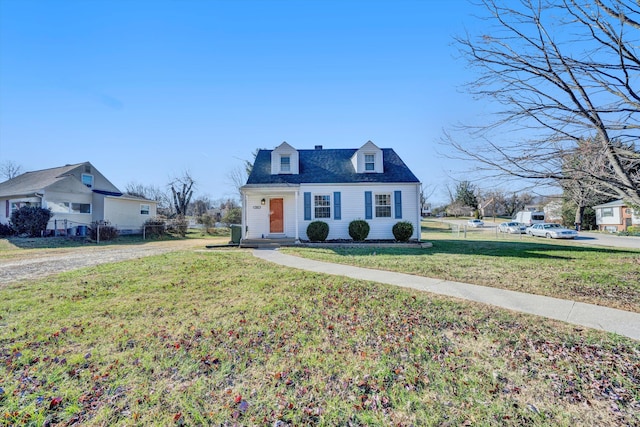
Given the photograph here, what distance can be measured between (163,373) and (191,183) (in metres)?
38.5

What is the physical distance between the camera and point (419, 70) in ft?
26.2

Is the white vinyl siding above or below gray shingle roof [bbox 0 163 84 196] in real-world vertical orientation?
below

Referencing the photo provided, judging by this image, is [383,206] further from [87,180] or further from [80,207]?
[87,180]

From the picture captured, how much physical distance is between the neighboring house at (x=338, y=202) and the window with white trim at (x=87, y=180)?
18133 millimetres

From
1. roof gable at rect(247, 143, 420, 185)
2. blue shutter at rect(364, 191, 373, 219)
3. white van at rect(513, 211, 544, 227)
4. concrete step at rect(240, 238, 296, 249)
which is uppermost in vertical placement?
roof gable at rect(247, 143, 420, 185)

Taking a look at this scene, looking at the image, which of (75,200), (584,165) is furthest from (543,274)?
(75,200)

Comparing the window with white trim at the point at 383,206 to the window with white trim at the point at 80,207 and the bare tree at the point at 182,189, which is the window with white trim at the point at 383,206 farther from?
the bare tree at the point at 182,189

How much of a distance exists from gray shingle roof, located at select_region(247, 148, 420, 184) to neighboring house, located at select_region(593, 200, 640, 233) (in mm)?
29386

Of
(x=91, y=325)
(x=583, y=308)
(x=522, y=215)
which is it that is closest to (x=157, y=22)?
(x=91, y=325)

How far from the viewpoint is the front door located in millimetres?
15094

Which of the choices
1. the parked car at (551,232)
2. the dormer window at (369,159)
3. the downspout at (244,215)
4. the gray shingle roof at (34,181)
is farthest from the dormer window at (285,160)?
the parked car at (551,232)

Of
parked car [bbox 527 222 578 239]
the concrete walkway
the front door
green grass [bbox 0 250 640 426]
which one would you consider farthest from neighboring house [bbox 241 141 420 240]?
parked car [bbox 527 222 578 239]

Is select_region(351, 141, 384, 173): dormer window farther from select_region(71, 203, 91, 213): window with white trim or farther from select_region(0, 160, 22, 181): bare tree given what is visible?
select_region(0, 160, 22, 181): bare tree

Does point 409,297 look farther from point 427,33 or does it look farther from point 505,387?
point 427,33
